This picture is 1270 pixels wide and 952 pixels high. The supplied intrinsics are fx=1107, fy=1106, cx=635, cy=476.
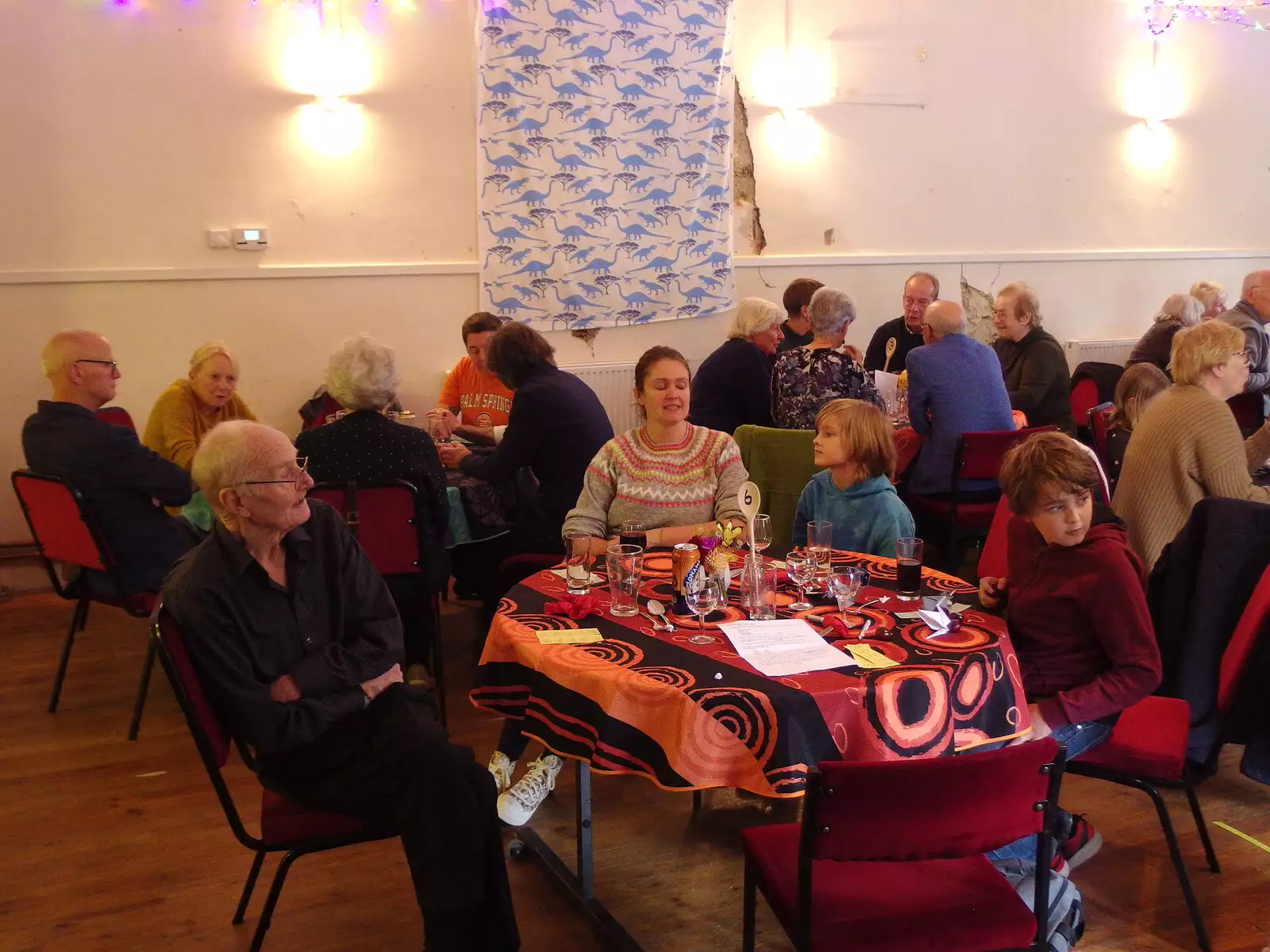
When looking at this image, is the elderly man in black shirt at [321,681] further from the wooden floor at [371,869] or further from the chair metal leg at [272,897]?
the wooden floor at [371,869]

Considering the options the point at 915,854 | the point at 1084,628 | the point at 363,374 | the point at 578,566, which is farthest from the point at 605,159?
the point at 915,854

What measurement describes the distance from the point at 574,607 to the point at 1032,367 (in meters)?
3.94

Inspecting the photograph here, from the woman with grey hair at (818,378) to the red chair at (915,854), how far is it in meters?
2.62

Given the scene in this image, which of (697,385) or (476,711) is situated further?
(697,385)

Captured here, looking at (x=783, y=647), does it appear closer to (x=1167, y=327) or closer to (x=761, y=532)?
(x=761, y=532)

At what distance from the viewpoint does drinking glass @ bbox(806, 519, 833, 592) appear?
2543 mm

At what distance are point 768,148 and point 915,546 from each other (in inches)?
179

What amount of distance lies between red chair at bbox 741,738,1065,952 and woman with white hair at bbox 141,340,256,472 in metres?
3.06

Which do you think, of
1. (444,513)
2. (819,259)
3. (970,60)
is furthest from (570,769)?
(970,60)

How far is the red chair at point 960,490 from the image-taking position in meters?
4.39

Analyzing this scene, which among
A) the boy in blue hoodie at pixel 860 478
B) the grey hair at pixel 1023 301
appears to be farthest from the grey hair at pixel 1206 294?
the boy in blue hoodie at pixel 860 478

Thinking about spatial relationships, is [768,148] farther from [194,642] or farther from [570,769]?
[194,642]

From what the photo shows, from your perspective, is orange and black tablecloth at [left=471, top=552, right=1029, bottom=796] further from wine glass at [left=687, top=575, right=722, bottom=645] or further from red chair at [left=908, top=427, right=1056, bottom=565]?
red chair at [left=908, top=427, right=1056, bottom=565]

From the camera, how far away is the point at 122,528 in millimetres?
3656
